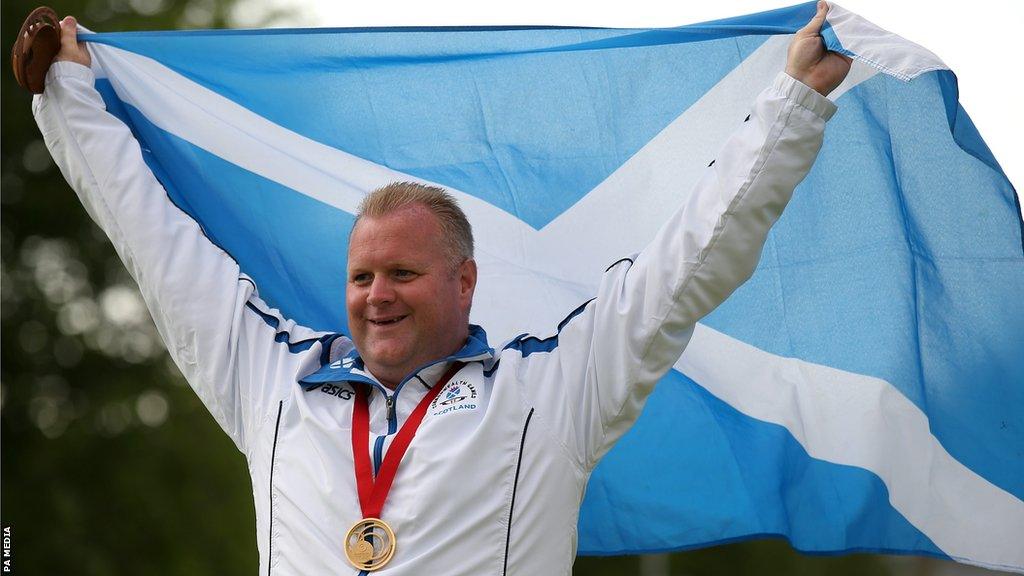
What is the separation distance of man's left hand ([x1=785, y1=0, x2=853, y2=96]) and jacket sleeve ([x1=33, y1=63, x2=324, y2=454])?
1634mm

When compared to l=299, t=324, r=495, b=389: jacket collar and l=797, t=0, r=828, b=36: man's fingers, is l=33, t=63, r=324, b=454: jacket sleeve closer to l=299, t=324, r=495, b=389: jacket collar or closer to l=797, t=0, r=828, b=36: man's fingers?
l=299, t=324, r=495, b=389: jacket collar

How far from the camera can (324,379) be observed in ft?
13.2

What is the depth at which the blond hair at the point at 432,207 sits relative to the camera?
423 cm

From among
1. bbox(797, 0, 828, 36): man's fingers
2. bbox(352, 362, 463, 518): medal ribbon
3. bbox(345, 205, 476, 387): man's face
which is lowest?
bbox(352, 362, 463, 518): medal ribbon

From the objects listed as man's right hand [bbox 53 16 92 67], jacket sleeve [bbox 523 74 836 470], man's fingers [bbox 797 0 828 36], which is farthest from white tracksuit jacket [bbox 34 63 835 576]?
man's right hand [bbox 53 16 92 67]

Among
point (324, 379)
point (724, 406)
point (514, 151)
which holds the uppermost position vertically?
point (514, 151)

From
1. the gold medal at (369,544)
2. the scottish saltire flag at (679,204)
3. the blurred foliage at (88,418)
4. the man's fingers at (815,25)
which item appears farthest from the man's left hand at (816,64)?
the blurred foliage at (88,418)

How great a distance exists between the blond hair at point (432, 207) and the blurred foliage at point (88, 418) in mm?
9839

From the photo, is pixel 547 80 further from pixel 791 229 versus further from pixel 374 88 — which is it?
pixel 791 229

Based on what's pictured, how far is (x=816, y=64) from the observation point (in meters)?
3.70

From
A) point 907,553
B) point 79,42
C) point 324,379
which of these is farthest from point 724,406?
point 79,42

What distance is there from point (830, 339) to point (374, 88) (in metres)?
1.82

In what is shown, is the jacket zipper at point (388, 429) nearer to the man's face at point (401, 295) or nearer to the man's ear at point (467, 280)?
the man's face at point (401, 295)

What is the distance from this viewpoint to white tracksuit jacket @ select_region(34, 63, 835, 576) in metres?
3.64
